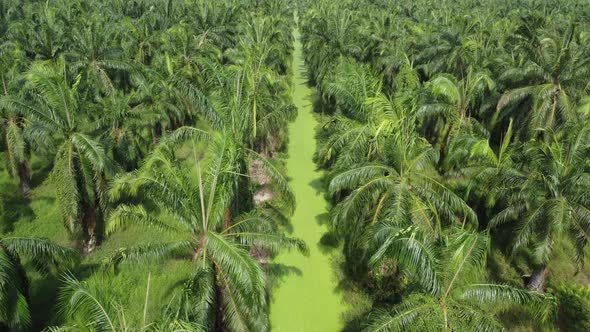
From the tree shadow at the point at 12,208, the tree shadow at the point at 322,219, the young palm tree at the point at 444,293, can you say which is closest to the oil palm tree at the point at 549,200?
the young palm tree at the point at 444,293

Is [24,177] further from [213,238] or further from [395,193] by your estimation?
[395,193]

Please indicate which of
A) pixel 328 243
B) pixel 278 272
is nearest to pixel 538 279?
pixel 328 243

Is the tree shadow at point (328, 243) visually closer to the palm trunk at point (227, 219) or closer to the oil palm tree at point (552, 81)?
the palm trunk at point (227, 219)

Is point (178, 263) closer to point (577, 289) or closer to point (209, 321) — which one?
point (209, 321)

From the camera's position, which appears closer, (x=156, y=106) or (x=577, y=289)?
(x=577, y=289)

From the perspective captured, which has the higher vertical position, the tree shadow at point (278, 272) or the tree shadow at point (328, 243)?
the tree shadow at point (278, 272)

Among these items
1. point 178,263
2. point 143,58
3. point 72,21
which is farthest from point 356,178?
point 72,21

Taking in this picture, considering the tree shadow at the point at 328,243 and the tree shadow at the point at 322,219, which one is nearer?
the tree shadow at the point at 328,243
